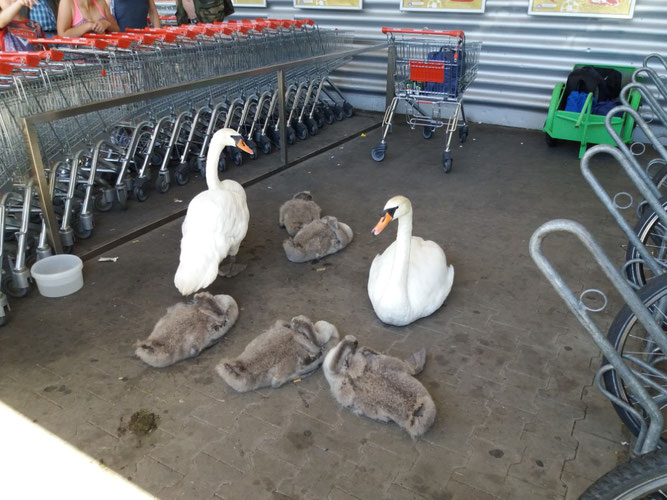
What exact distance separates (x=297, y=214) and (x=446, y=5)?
4.83 m

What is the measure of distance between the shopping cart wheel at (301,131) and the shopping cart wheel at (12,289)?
456 cm

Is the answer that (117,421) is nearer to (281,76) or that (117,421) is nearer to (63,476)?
(63,476)

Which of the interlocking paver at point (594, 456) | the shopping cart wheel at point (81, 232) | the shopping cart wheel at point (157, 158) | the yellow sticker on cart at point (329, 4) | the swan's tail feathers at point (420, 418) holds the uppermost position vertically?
the yellow sticker on cart at point (329, 4)

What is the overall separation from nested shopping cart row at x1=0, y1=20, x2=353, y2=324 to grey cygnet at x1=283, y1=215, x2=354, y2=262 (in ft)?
6.08

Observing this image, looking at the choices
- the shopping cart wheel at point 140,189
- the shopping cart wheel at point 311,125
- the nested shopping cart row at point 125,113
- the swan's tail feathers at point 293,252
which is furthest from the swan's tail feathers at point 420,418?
the shopping cart wheel at point 311,125

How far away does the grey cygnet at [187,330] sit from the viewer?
307 centimetres

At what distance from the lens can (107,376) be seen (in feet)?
10.0

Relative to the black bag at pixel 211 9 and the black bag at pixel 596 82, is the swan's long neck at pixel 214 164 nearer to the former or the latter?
the black bag at pixel 211 9

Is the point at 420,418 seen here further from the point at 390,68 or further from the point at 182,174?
the point at 390,68

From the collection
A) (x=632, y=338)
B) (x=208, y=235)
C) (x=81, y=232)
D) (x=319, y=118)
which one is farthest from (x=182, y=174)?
(x=632, y=338)

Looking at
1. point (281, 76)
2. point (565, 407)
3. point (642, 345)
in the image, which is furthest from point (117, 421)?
point (281, 76)

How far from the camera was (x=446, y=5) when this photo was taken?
7699mm

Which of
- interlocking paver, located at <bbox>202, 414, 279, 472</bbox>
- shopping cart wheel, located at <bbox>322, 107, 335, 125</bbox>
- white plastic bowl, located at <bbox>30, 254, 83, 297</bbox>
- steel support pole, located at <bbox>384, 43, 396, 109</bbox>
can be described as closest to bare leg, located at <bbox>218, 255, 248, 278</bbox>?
white plastic bowl, located at <bbox>30, 254, 83, 297</bbox>

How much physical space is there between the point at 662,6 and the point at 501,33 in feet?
6.41
